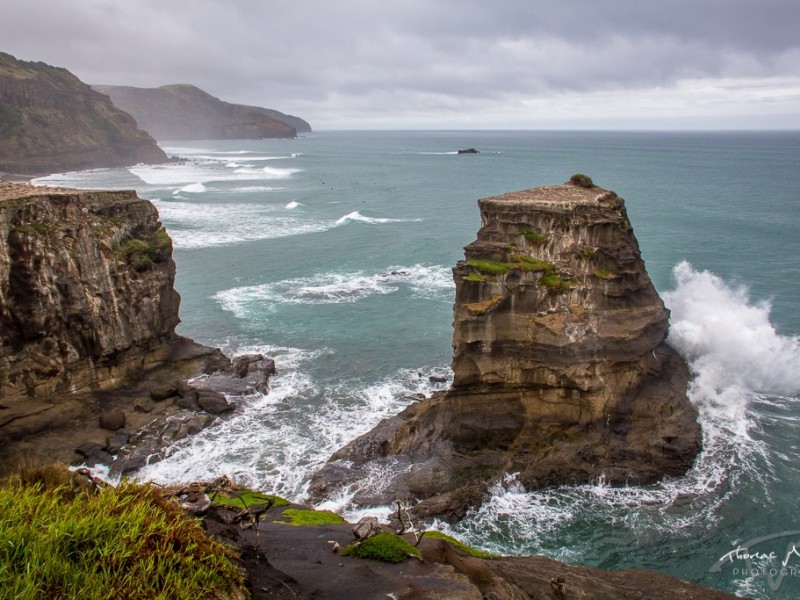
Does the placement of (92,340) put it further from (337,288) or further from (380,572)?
(337,288)

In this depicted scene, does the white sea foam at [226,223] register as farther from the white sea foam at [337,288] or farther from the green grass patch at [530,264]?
the green grass patch at [530,264]

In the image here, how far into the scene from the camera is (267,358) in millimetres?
37406

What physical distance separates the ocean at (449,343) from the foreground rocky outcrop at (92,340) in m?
2.70

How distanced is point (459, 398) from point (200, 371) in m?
15.5

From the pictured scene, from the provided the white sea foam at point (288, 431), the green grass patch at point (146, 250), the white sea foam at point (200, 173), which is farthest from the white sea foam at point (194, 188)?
the white sea foam at point (288, 431)

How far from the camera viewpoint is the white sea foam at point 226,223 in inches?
2621

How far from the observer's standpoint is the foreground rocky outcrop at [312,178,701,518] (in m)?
25.8

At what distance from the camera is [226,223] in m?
74.4

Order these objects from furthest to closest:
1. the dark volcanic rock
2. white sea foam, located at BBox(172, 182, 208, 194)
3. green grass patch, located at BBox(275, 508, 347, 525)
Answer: white sea foam, located at BBox(172, 182, 208, 194)
the dark volcanic rock
green grass patch, located at BBox(275, 508, 347, 525)

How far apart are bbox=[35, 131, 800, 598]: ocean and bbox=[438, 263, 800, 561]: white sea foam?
0.08 meters

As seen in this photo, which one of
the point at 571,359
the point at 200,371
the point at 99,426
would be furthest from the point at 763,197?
the point at 99,426

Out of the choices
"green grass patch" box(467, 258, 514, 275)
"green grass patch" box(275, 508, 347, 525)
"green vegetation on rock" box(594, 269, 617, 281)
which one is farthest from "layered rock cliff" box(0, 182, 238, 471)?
"green vegetation on rock" box(594, 269, 617, 281)

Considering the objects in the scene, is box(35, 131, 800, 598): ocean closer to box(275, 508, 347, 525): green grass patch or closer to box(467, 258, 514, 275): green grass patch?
box(275, 508, 347, 525): green grass patch

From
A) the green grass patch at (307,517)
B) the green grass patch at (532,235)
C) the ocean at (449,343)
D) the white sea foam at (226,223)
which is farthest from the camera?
the white sea foam at (226,223)
